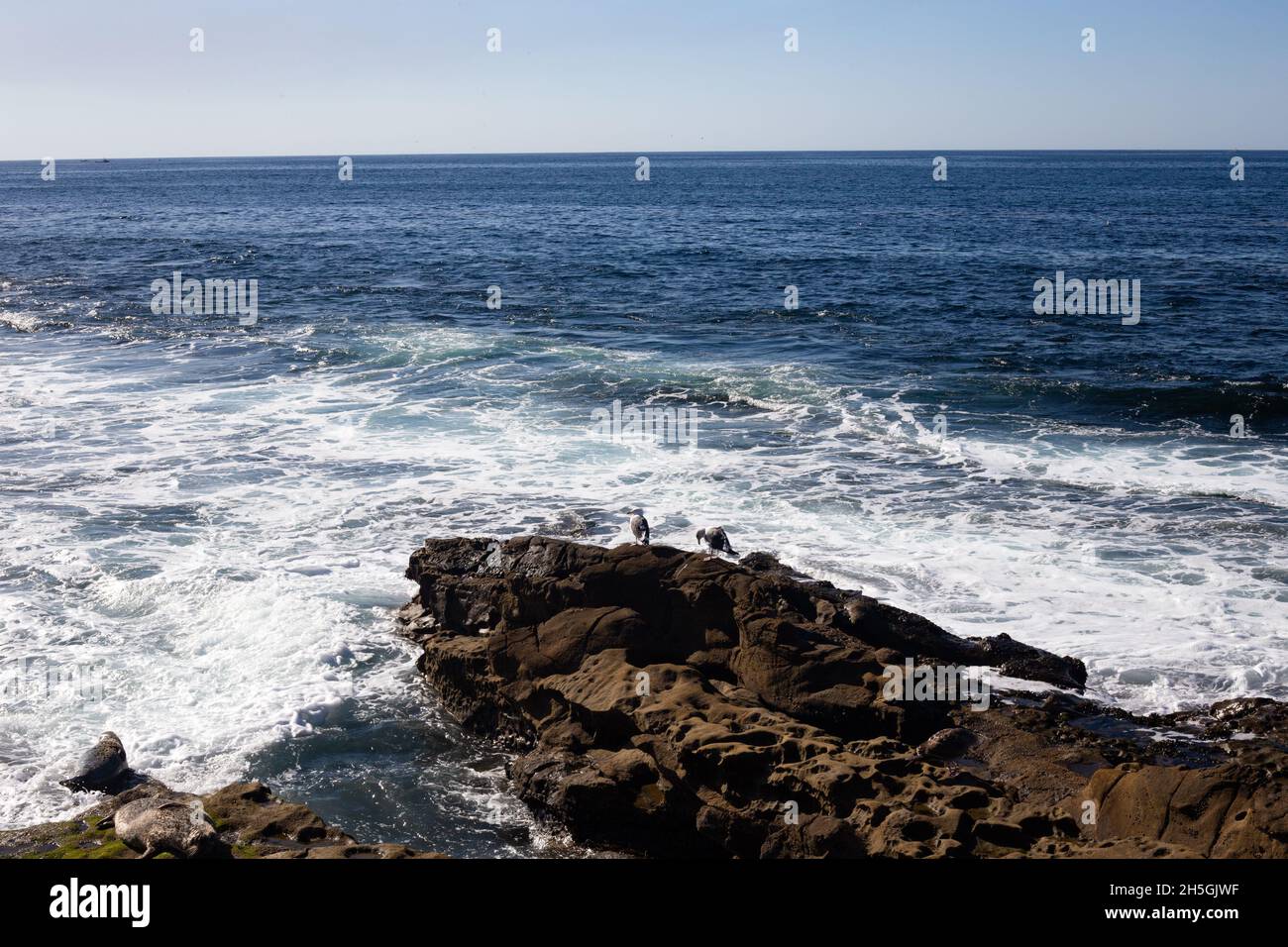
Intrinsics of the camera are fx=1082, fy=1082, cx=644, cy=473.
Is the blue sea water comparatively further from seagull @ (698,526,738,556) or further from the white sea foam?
seagull @ (698,526,738,556)

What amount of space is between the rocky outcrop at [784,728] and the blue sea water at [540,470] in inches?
36.1

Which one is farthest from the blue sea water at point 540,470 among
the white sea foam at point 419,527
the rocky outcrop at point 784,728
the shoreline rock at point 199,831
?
the rocky outcrop at point 784,728

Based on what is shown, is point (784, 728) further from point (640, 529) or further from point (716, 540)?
point (640, 529)

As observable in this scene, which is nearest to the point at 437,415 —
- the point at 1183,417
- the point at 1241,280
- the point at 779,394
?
the point at 779,394

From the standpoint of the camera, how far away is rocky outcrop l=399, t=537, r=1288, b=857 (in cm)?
1005

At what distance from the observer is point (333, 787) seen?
1262 cm

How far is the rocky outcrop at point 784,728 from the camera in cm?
1005

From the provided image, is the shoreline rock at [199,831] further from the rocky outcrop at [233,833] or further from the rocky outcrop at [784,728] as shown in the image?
the rocky outcrop at [784,728]

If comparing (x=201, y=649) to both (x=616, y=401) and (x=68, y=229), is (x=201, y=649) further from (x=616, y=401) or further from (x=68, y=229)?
(x=68, y=229)

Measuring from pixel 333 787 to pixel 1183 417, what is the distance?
23912mm

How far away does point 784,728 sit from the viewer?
11625 millimetres

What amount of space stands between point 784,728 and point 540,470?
13460mm

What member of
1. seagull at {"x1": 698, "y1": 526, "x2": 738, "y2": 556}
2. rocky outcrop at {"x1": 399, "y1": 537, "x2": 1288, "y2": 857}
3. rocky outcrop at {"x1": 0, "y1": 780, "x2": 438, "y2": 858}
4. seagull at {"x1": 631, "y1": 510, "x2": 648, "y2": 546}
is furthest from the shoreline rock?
seagull at {"x1": 698, "y1": 526, "x2": 738, "y2": 556}

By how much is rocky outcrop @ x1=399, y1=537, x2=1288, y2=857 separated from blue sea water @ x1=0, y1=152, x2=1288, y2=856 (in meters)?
0.92
